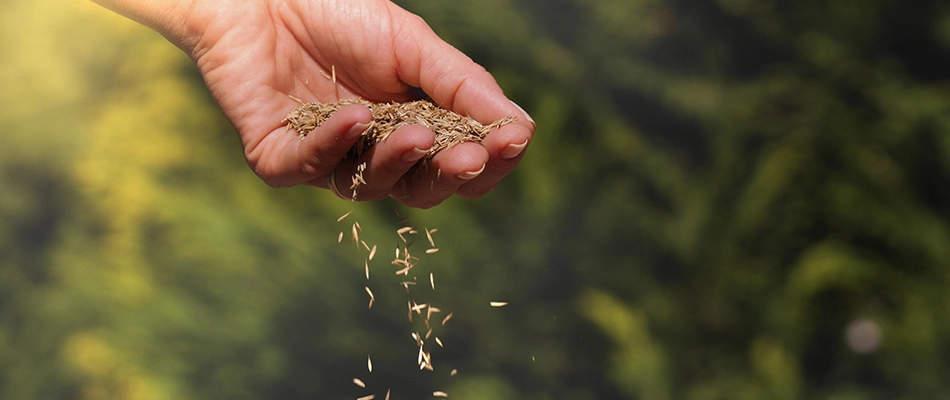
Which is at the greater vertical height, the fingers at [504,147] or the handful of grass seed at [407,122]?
the fingers at [504,147]

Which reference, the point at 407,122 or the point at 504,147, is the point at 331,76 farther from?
the point at 504,147

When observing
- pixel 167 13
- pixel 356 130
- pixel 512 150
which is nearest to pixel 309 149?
pixel 356 130

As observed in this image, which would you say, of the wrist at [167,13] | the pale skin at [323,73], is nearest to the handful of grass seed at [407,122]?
the pale skin at [323,73]

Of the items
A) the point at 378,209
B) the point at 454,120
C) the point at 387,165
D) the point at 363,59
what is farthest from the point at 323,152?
the point at 378,209

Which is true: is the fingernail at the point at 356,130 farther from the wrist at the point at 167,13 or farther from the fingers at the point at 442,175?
the wrist at the point at 167,13

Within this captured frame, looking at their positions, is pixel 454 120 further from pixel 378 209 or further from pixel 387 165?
pixel 378 209
